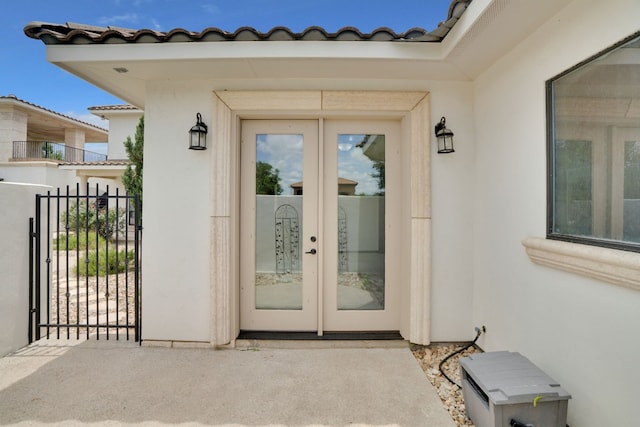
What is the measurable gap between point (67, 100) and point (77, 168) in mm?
16948

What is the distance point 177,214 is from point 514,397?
3.85 m

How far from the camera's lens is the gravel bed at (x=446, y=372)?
275 centimetres

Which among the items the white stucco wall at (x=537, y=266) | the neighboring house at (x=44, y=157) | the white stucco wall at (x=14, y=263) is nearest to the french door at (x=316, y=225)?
the white stucco wall at (x=537, y=266)

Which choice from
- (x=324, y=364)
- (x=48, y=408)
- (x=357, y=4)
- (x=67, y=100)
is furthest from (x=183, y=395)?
(x=67, y=100)

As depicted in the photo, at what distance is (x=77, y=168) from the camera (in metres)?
14.6

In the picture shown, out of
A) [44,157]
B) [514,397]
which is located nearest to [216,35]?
[514,397]

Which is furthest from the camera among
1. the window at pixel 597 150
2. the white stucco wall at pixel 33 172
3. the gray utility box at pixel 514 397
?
the white stucco wall at pixel 33 172

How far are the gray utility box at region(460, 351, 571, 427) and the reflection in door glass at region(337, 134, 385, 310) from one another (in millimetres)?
1822

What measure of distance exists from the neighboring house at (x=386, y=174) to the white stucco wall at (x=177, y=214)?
0.02 metres

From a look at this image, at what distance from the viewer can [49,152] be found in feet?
61.5

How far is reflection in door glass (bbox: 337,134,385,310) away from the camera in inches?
167

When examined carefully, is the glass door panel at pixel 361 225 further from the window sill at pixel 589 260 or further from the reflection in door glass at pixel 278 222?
the window sill at pixel 589 260

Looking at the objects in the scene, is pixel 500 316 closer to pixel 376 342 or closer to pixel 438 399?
pixel 438 399

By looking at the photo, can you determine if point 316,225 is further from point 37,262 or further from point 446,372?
point 37,262
